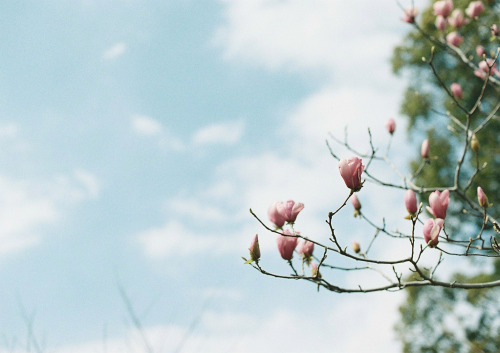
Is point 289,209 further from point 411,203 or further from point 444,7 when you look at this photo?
point 444,7

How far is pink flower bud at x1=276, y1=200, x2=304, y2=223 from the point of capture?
211 centimetres

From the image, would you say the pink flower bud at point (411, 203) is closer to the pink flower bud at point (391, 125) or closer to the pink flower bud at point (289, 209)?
the pink flower bud at point (289, 209)

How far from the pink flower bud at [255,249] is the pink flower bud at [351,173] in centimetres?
46

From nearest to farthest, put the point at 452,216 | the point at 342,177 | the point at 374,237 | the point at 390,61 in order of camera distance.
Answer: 1. the point at 342,177
2. the point at 374,237
3. the point at 452,216
4. the point at 390,61

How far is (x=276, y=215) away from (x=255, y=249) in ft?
0.53

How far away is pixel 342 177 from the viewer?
74.4 inches

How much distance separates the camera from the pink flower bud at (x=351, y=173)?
1.88 metres

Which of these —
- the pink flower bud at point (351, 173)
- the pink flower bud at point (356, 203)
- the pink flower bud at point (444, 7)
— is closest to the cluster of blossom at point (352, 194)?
the pink flower bud at point (351, 173)

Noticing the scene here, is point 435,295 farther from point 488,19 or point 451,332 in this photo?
point 488,19

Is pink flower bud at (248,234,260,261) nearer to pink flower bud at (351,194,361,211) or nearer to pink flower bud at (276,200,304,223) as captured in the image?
pink flower bud at (276,200,304,223)

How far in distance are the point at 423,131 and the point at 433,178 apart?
117cm

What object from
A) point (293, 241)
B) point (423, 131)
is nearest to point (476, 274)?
point (423, 131)

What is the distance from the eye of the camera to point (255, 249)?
83.5 inches

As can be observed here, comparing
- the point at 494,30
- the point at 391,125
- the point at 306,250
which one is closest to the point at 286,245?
the point at 306,250
